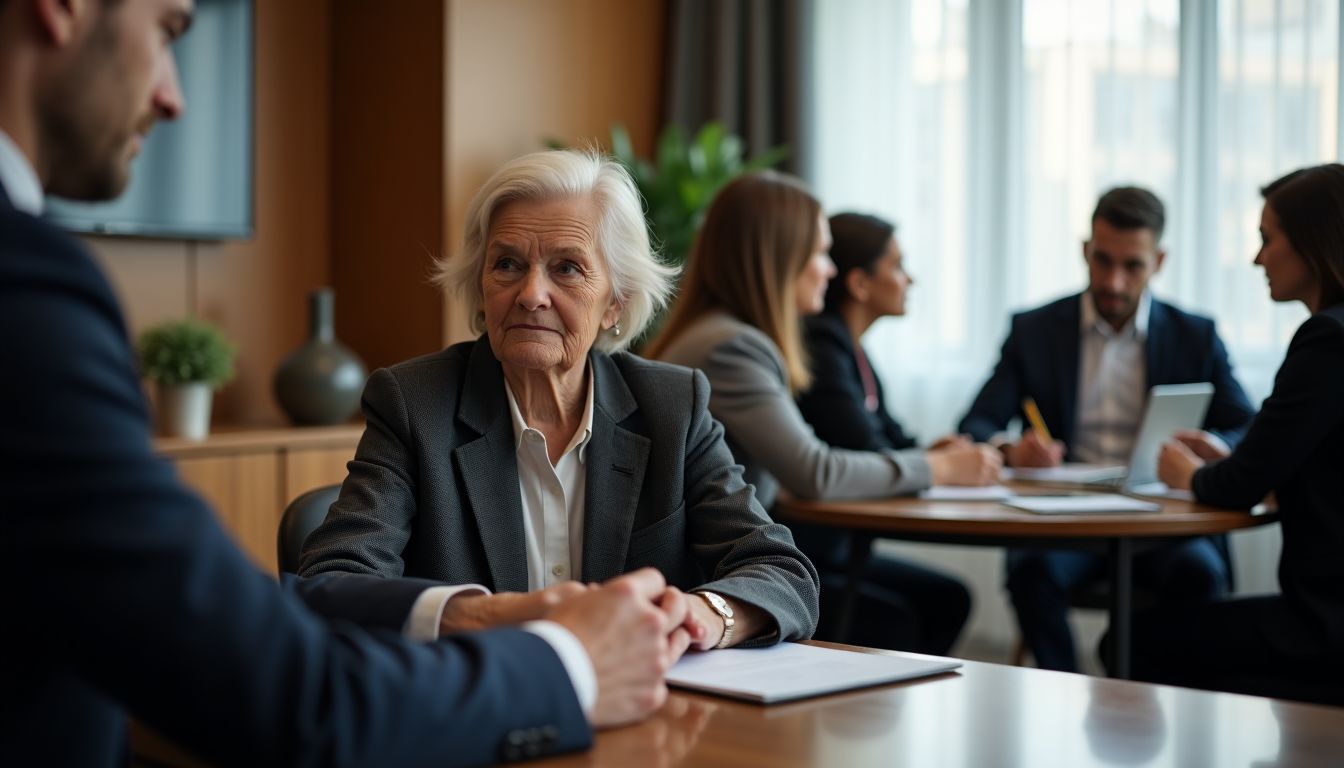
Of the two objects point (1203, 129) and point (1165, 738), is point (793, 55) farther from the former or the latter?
point (1165, 738)

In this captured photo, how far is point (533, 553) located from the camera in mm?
1737

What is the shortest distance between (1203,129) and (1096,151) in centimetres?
35

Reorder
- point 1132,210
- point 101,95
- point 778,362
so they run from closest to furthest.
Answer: point 101,95, point 778,362, point 1132,210

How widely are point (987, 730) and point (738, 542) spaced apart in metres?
0.59

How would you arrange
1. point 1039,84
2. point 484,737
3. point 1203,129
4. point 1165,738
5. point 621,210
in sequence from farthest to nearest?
point 1039,84
point 1203,129
point 621,210
point 1165,738
point 484,737

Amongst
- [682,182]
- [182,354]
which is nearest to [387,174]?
[682,182]

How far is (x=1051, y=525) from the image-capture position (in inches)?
103

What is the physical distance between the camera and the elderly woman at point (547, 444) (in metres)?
1.65

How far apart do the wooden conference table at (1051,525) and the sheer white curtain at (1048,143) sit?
6.11ft

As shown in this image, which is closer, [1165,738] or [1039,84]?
[1165,738]

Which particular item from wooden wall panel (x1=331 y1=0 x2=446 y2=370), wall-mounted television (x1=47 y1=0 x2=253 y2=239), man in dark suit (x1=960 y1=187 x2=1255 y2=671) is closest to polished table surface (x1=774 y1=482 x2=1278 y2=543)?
man in dark suit (x1=960 y1=187 x2=1255 y2=671)

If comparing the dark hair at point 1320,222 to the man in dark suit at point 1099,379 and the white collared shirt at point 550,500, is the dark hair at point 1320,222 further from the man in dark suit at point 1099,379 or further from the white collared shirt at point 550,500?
the white collared shirt at point 550,500

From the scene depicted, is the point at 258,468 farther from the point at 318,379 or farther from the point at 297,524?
the point at 297,524

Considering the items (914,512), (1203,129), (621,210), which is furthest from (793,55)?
(621,210)
